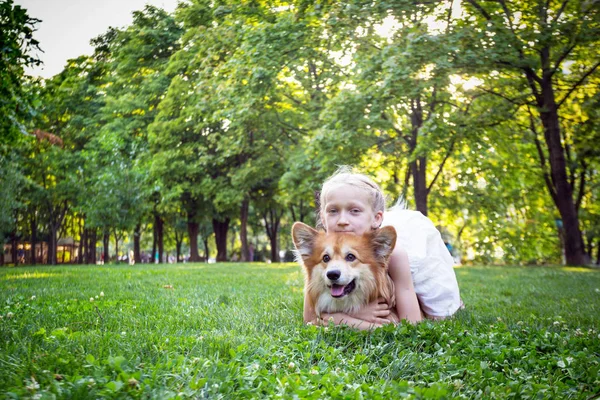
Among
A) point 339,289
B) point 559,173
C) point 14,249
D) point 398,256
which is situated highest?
point 559,173

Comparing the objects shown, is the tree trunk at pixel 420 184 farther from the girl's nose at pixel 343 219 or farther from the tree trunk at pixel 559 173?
the girl's nose at pixel 343 219

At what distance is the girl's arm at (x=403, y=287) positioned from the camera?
4.46 meters

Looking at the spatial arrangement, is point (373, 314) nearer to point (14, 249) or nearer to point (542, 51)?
point (542, 51)

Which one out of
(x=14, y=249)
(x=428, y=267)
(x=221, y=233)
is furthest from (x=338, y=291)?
(x=14, y=249)

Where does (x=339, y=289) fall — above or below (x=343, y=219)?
below

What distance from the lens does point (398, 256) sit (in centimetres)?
450

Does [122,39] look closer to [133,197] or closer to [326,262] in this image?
[133,197]

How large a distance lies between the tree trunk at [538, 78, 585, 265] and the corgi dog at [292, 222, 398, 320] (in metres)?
13.6

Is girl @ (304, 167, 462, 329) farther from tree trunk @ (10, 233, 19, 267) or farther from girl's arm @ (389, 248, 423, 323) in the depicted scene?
tree trunk @ (10, 233, 19, 267)

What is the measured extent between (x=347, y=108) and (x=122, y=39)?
61.5 feet

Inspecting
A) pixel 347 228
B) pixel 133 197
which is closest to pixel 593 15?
pixel 347 228

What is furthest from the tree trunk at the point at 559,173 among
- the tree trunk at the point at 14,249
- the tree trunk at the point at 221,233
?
the tree trunk at the point at 14,249

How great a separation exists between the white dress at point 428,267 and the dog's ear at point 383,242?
1190 mm

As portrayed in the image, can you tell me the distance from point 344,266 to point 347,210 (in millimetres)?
737
